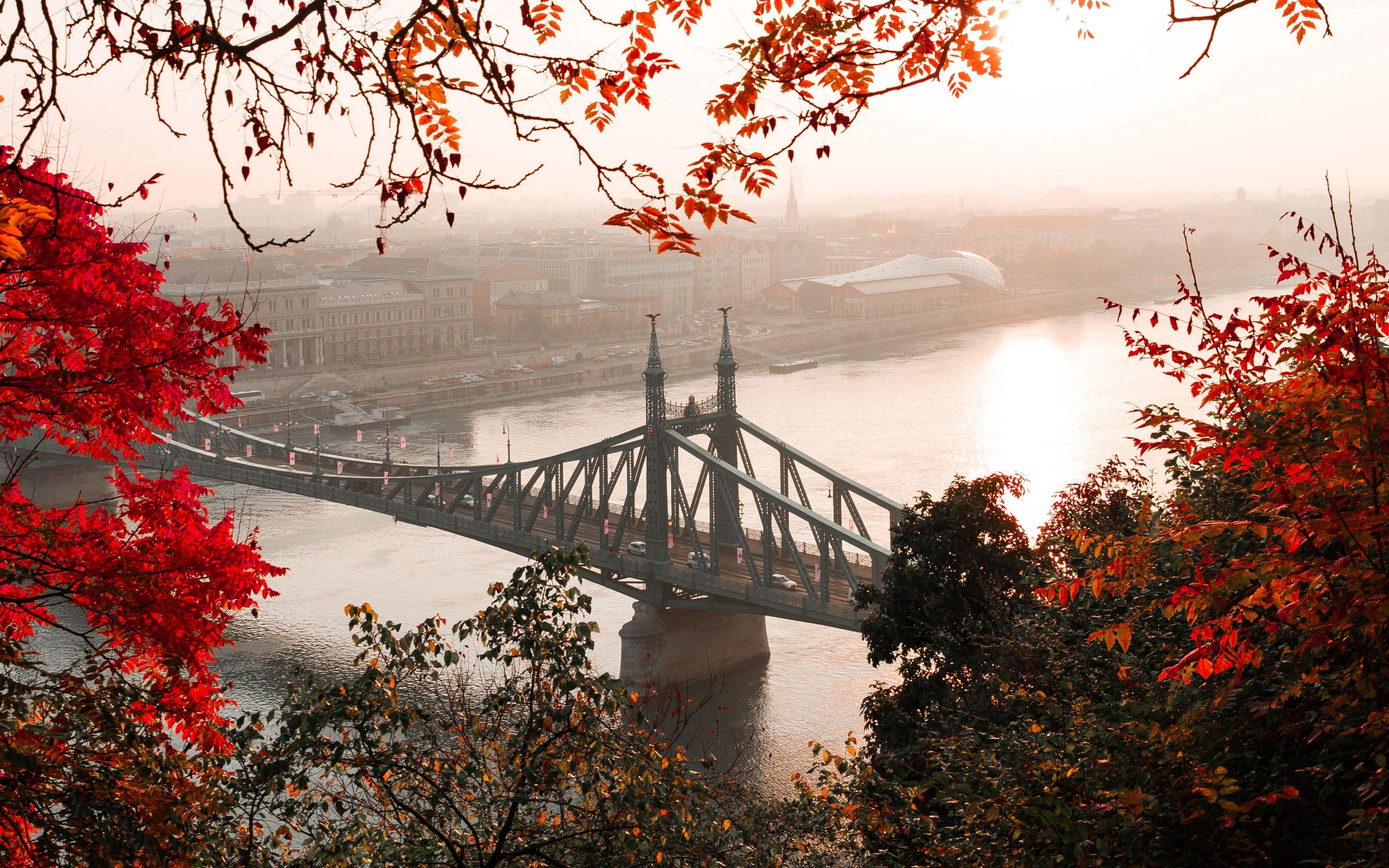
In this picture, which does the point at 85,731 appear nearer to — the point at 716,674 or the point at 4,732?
the point at 4,732

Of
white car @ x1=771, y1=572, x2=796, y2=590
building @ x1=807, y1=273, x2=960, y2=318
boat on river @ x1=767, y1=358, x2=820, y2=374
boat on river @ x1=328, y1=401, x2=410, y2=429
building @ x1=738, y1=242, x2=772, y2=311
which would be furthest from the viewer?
building @ x1=738, y1=242, x2=772, y2=311

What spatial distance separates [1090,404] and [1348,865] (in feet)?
96.9

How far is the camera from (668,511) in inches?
736

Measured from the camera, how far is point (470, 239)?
106750mm

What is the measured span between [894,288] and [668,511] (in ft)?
135

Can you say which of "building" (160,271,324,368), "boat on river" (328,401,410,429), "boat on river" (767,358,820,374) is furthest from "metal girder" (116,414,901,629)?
"building" (160,271,324,368)

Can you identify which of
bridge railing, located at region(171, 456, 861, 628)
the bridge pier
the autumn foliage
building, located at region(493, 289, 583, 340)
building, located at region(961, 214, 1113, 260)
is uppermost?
building, located at region(961, 214, 1113, 260)

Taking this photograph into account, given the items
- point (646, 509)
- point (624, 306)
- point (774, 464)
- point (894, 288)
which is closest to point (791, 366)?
point (624, 306)

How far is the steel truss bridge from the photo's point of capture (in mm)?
16234

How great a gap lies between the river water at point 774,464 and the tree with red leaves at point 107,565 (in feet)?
17.6

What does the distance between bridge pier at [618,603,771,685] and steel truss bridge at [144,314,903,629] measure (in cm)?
27

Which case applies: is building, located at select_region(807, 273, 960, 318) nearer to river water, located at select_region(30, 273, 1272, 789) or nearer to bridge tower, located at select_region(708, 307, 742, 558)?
river water, located at select_region(30, 273, 1272, 789)

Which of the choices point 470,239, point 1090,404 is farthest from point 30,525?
point 470,239

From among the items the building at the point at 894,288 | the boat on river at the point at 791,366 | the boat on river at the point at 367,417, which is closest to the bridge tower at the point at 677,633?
the boat on river at the point at 367,417
